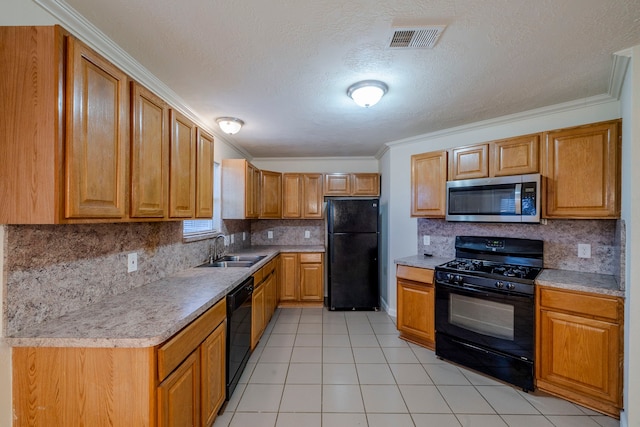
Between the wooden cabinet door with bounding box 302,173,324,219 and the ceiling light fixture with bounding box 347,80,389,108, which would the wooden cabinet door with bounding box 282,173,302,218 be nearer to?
the wooden cabinet door with bounding box 302,173,324,219

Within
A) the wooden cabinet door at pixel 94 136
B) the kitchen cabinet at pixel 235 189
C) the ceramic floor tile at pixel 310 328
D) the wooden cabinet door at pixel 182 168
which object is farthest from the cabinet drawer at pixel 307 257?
the wooden cabinet door at pixel 94 136

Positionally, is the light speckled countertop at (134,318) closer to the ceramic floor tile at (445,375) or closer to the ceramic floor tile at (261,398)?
the ceramic floor tile at (261,398)

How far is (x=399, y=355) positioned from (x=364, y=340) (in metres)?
0.44

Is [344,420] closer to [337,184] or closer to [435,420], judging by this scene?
[435,420]

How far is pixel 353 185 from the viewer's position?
14.4 feet

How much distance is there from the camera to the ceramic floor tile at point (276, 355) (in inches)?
103

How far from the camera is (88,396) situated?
1.16 m

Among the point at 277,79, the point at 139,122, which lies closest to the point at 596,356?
the point at 277,79

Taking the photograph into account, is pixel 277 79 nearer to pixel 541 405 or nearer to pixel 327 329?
pixel 327 329

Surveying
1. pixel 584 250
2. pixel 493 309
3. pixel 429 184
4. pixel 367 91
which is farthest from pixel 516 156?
pixel 367 91

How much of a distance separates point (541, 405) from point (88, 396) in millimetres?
2828

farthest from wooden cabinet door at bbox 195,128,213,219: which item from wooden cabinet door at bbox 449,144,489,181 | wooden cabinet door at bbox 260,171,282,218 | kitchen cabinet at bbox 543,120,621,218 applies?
kitchen cabinet at bbox 543,120,621,218

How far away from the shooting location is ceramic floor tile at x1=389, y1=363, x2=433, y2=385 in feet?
7.51

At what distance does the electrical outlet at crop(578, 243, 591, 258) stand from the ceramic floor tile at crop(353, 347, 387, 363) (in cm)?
198
